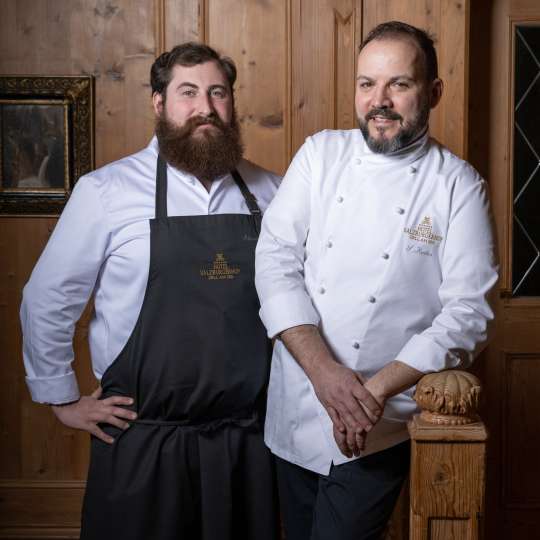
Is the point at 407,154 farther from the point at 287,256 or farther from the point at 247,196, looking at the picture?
the point at 247,196

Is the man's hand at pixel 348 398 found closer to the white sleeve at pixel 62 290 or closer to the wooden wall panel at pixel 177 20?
the white sleeve at pixel 62 290

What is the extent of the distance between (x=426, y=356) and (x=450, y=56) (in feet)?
5.39

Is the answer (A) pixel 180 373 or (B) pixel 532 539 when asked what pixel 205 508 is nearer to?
(A) pixel 180 373

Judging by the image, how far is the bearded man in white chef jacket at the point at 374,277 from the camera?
1.57 m

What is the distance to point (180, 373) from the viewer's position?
6.41 feet

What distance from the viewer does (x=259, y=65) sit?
2.91 metres

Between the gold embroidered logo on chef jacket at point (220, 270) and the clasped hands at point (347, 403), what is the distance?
484 mm

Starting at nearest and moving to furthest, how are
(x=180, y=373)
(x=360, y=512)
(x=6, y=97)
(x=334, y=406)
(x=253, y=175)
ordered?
(x=334, y=406)
(x=360, y=512)
(x=180, y=373)
(x=253, y=175)
(x=6, y=97)

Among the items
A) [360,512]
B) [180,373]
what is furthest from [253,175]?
[360,512]

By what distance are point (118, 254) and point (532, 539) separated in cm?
210

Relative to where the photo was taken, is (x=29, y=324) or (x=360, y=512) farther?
(x=29, y=324)

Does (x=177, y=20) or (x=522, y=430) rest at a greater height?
(x=177, y=20)

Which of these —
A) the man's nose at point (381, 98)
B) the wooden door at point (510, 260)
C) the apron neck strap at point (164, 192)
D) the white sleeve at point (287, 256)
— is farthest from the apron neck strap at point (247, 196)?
the wooden door at point (510, 260)

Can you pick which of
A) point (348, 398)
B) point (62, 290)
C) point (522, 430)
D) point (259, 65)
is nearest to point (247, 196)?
point (62, 290)
